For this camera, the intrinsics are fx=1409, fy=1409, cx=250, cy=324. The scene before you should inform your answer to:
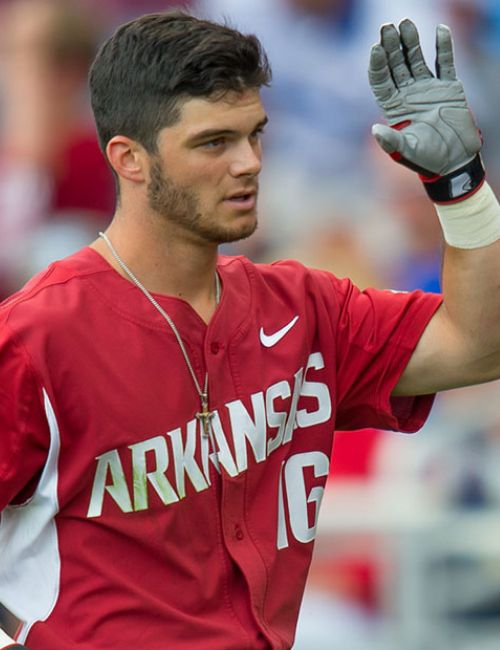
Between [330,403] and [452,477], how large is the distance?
202 cm

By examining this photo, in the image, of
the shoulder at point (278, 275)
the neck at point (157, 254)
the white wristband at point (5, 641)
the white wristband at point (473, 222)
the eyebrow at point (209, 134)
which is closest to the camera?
the white wristband at point (5, 641)

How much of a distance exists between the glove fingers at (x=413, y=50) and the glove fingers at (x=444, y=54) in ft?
0.13

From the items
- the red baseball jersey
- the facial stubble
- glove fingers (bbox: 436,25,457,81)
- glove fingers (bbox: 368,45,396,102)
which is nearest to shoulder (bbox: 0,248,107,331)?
→ the red baseball jersey

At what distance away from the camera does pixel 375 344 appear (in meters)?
3.25

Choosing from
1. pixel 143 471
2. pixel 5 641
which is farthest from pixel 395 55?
pixel 5 641

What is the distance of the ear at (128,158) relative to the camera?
118 inches

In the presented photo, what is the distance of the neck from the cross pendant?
0.77 ft

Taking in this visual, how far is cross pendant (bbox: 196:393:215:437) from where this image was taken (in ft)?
9.80

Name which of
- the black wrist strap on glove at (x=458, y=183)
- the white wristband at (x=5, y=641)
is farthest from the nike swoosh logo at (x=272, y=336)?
the white wristband at (x=5, y=641)

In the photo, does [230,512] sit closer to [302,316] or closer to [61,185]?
[302,316]

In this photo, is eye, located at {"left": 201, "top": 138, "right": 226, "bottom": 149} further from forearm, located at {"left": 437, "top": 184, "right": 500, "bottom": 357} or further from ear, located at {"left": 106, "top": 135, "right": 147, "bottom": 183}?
forearm, located at {"left": 437, "top": 184, "right": 500, "bottom": 357}

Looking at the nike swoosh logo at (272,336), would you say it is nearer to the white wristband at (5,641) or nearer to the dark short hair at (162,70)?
the dark short hair at (162,70)

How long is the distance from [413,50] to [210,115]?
474 mm

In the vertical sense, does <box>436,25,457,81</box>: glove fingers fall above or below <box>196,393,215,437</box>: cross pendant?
above
